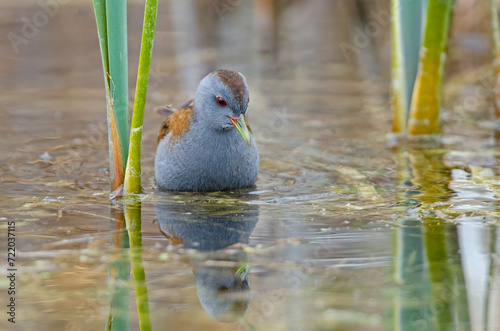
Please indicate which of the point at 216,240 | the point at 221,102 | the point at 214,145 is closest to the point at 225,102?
the point at 221,102

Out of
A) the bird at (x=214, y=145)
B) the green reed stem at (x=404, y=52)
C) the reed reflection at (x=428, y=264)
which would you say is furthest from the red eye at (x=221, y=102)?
the green reed stem at (x=404, y=52)

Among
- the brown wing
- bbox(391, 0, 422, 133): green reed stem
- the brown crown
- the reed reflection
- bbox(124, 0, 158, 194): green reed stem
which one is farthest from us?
bbox(391, 0, 422, 133): green reed stem

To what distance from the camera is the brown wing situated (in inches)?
190

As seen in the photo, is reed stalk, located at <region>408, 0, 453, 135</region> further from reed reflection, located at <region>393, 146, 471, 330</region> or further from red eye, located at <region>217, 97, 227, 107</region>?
red eye, located at <region>217, 97, 227, 107</region>

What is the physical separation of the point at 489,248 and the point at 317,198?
4.14ft

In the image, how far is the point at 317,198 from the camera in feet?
14.6

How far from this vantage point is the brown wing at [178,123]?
15.9 ft

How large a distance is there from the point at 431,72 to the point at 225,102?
1.81m

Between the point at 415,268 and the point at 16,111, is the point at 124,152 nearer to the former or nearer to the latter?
the point at 415,268

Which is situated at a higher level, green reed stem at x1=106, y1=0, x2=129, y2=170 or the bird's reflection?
green reed stem at x1=106, y1=0, x2=129, y2=170

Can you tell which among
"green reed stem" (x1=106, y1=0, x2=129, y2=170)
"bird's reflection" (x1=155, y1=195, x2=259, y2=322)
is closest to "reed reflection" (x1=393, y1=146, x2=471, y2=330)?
"bird's reflection" (x1=155, y1=195, x2=259, y2=322)

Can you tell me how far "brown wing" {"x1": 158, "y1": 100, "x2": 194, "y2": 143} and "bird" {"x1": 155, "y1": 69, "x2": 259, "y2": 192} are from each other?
0.05 feet

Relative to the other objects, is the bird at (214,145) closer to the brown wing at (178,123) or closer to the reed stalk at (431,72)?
the brown wing at (178,123)

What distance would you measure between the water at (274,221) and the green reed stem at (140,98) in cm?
18
